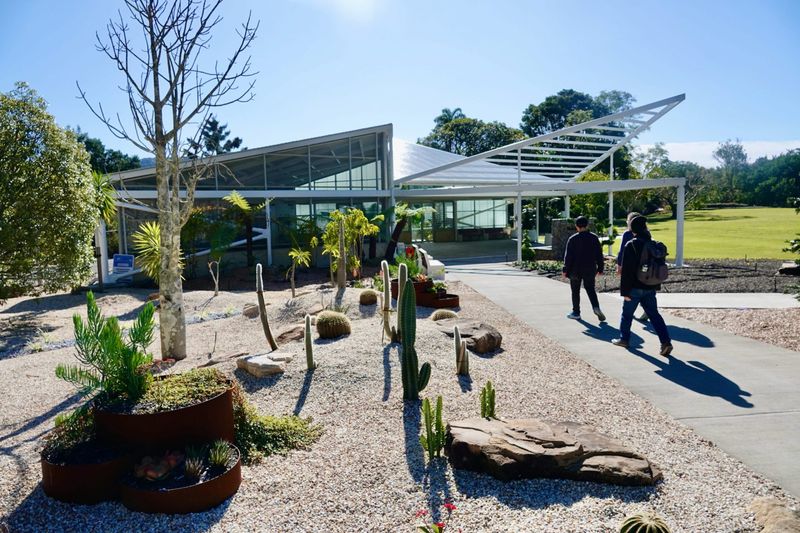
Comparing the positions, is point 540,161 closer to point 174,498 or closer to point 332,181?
point 332,181

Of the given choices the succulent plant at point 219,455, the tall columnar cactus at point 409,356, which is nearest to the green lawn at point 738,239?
the tall columnar cactus at point 409,356

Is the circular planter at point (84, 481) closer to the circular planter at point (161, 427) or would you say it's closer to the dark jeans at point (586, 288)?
the circular planter at point (161, 427)

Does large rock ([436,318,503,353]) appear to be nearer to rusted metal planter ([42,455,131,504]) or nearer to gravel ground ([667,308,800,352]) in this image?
gravel ground ([667,308,800,352])

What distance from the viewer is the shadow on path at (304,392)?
5315 millimetres

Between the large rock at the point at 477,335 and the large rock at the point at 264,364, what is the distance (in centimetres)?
215

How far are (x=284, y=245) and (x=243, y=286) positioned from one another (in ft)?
10.6

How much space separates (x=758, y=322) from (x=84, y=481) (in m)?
8.98

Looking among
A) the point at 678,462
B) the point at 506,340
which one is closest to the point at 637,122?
the point at 506,340

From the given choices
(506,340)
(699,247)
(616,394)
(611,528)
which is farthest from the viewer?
(699,247)

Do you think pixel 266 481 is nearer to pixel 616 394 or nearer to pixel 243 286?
pixel 616 394

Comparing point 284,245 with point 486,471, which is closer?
point 486,471

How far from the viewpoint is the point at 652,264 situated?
7.25m

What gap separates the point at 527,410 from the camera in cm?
530

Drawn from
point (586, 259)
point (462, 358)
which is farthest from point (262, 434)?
point (586, 259)
